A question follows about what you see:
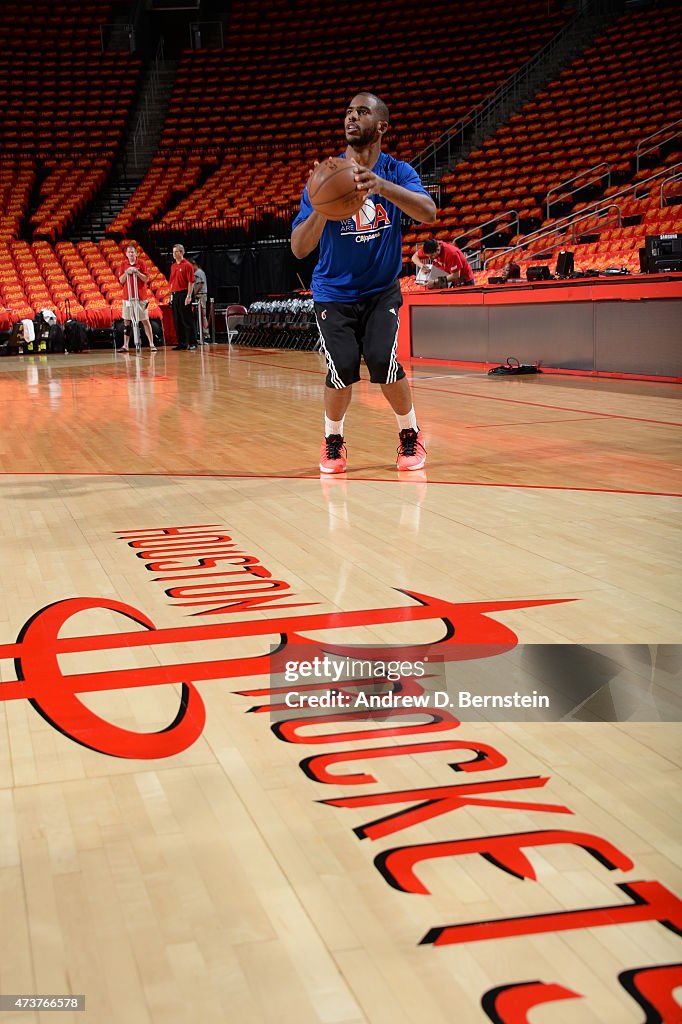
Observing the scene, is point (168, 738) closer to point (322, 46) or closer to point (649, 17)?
point (649, 17)

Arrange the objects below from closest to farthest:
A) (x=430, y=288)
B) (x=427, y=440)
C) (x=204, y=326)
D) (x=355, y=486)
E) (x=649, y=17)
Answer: (x=355, y=486) → (x=427, y=440) → (x=430, y=288) → (x=204, y=326) → (x=649, y=17)

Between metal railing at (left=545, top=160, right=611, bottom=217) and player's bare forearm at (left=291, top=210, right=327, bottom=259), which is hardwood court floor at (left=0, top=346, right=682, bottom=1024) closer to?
player's bare forearm at (left=291, top=210, right=327, bottom=259)

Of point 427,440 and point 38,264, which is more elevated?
point 38,264

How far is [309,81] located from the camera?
84.1 ft

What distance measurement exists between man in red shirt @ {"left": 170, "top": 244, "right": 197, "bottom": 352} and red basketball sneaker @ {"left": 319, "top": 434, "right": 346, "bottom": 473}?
11445mm

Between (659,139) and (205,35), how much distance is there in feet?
47.5

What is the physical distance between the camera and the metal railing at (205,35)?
27781 millimetres

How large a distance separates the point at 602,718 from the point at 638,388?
683cm

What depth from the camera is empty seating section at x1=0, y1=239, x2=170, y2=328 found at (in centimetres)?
1864

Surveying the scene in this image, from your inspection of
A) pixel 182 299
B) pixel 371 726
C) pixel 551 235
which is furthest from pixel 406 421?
pixel 182 299

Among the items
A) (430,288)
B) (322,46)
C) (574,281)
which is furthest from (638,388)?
(322,46)

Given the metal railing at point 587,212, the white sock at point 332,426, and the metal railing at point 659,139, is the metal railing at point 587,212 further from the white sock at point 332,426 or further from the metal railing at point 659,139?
the white sock at point 332,426

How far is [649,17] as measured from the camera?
22.4 metres

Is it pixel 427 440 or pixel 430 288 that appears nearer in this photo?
pixel 427 440
